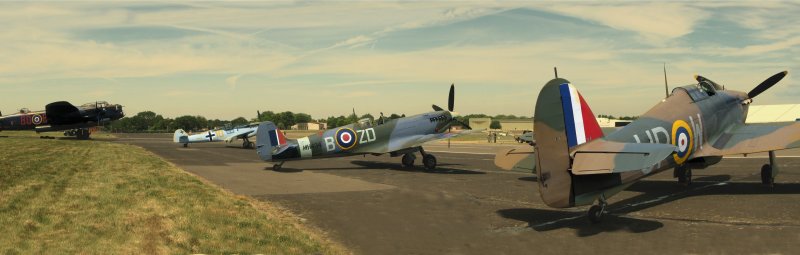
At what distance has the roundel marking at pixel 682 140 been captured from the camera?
1240 centimetres

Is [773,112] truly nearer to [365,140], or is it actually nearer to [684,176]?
[684,176]

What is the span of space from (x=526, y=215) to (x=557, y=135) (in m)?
2.80

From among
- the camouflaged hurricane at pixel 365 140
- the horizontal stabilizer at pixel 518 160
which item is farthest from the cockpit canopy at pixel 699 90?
the camouflaged hurricane at pixel 365 140

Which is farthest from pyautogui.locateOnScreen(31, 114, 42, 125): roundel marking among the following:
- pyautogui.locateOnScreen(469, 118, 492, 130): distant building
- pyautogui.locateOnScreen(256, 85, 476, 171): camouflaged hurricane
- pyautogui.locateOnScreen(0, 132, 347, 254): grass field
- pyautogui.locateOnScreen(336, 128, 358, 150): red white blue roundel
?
pyautogui.locateOnScreen(469, 118, 492, 130): distant building

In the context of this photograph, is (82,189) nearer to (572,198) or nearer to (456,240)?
(456,240)

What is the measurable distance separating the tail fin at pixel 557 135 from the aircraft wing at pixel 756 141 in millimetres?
6113

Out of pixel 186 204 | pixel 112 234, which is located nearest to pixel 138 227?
pixel 112 234

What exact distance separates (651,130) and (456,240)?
17.7ft

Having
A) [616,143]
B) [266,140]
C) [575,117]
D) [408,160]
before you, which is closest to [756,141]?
[616,143]

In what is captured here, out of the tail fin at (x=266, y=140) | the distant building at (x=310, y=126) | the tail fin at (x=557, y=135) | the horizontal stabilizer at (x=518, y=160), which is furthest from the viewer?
the distant building at (x=310, y=126)

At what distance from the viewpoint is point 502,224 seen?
34.6ft

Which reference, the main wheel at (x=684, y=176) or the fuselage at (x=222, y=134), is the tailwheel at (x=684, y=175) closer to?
the main wheel at (x=684, y=176)

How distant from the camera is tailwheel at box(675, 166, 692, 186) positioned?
15.4 metres

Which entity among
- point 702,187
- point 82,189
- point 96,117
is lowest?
point 702,187
